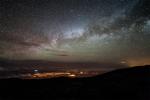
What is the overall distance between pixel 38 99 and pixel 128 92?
17.1 metres

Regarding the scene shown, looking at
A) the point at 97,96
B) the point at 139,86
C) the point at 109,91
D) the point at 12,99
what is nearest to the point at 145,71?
the point at 139,86

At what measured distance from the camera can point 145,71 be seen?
58.9 m

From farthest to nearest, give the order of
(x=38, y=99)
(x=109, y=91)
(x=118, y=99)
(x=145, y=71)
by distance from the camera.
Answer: (x=145, y=71)
(x=109, y=91)
(x=38, y=99)
(x=118, y=99)

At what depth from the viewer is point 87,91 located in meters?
40.9

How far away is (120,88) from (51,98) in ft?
48.3

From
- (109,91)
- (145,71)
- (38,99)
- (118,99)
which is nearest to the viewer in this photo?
(118,99)

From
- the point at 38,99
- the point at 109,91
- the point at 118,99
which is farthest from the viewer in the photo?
the point at 109,91

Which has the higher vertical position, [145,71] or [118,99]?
[145,71]

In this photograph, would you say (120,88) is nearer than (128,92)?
No

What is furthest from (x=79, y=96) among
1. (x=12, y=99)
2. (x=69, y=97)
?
(x=12, y=99)

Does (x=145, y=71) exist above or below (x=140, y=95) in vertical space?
above

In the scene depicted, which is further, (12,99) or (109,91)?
(109,91)

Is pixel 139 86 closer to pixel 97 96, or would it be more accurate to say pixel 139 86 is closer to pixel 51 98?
pixel 97 96

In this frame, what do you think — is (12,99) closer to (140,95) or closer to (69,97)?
(69,97)
